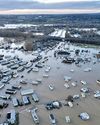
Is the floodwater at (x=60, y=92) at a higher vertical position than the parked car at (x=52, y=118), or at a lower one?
lower

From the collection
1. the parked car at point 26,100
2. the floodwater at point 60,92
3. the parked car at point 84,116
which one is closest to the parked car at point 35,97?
the floodwater at point 60,92

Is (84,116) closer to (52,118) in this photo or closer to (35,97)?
(52,118)

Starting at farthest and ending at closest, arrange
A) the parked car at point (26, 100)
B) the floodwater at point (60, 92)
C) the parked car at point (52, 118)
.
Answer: the parked car at point (26, 100) → the floodwater at point (60, 92) → the parked car at point (52, 118)

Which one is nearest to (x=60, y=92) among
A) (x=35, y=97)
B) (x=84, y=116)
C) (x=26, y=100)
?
(x=35, y=97)

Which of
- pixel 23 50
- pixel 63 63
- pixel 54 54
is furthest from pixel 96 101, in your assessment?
pixel 23 50

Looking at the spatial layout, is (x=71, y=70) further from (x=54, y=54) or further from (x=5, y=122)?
(x=5, y=122)

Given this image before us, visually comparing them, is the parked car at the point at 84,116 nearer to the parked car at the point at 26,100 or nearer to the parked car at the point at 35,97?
the parked car at the point at 35,97

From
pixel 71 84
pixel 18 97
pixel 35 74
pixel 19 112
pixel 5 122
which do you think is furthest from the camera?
pixel 35 74

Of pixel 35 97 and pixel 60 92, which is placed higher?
pixel 35 97

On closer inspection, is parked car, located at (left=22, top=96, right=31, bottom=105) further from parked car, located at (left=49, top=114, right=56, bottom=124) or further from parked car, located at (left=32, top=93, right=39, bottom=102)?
parked car, located at (left=49, top=114, right=56, bottom=124)

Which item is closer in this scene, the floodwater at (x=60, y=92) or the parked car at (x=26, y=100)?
the floodwater at (x=60, y=92)

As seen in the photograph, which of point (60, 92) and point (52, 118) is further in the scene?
point (60, 92)
